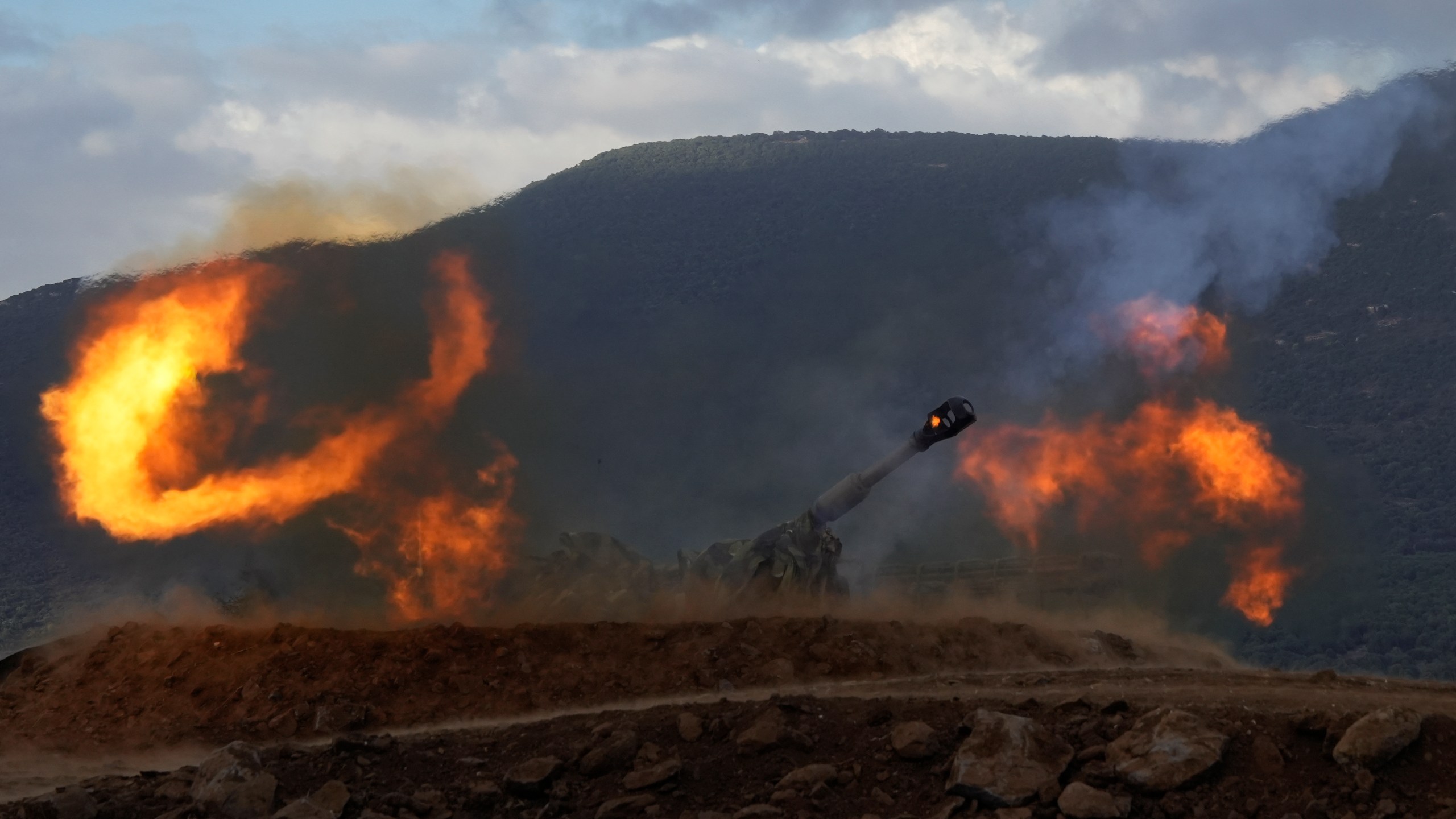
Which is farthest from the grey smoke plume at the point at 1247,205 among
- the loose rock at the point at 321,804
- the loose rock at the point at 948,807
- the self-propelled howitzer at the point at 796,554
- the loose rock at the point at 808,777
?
the loose rock at the point at 321,804

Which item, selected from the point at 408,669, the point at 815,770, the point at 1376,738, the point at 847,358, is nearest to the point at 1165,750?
the point at 1376,738

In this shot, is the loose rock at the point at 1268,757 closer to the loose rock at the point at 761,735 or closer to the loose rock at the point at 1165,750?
the loose rock at the point at 1165,750

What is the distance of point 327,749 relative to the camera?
15.2 metres

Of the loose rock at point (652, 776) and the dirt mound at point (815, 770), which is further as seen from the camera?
the loose rock at point (652, 776)

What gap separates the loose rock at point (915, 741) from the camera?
1355 centimetres

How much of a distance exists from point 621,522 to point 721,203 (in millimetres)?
32869

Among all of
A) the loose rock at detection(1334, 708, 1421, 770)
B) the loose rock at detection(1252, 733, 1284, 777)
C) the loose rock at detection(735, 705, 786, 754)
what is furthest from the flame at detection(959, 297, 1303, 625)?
the loose rock at detection(735, 705, 786, 754)

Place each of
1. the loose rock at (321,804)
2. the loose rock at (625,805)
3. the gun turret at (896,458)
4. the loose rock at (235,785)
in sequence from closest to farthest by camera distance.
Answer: the loose rock at (321,804) → the loose rock at (625,805) → the loose rock at (235,785) → the gun turret at (896,458)

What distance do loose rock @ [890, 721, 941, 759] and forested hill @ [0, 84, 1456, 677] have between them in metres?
16.5

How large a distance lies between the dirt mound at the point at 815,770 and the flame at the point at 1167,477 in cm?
2125

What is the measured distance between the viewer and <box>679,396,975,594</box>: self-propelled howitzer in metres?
26.9

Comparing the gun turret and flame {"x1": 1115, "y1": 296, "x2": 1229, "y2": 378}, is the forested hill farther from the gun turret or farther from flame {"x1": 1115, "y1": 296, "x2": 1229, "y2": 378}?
the gun turret

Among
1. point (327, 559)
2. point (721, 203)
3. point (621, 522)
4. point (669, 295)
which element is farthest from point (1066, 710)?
point (721, 203)

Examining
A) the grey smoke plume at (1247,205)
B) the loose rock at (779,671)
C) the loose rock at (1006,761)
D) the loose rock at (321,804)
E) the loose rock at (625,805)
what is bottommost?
the loose rock at (779,671)
